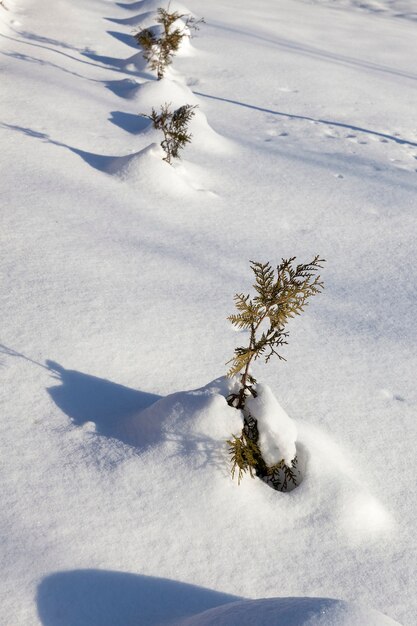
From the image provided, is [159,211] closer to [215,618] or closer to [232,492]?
[232,492]

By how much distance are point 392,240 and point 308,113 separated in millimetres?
3769

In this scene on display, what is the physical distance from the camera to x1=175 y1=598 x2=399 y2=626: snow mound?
1.87 m

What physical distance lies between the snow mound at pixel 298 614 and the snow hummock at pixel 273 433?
86 centimetres

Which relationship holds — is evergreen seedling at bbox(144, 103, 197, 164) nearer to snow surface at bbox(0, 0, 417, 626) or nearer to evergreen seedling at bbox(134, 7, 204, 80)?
snow surface at bbox(0, 0, 417, 626)

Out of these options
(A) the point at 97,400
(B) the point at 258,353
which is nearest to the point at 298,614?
(B) the point at 258,353

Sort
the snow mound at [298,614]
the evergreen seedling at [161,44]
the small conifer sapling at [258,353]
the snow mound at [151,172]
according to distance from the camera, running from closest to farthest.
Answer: the snow mound at [298,614] < the small conifer sapling at [258,353] < the snow mound at [151,172] < the evergreen seedling at [161,44]

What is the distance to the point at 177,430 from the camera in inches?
113

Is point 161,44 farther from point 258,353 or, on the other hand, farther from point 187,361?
point 258,353

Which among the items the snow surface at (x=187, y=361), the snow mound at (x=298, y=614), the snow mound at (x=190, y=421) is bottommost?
the snow surface at (x=187, y=361)

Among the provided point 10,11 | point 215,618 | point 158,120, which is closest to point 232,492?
point 215,618

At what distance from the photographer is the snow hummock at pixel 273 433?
2855 millimetres

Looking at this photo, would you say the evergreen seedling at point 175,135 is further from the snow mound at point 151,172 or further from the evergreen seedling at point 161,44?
the evergreen seedling at point 161,44

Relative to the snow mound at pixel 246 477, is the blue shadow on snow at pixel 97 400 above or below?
below

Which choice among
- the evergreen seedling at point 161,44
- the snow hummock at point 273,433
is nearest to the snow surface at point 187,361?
the snow hummock at point 273,433
